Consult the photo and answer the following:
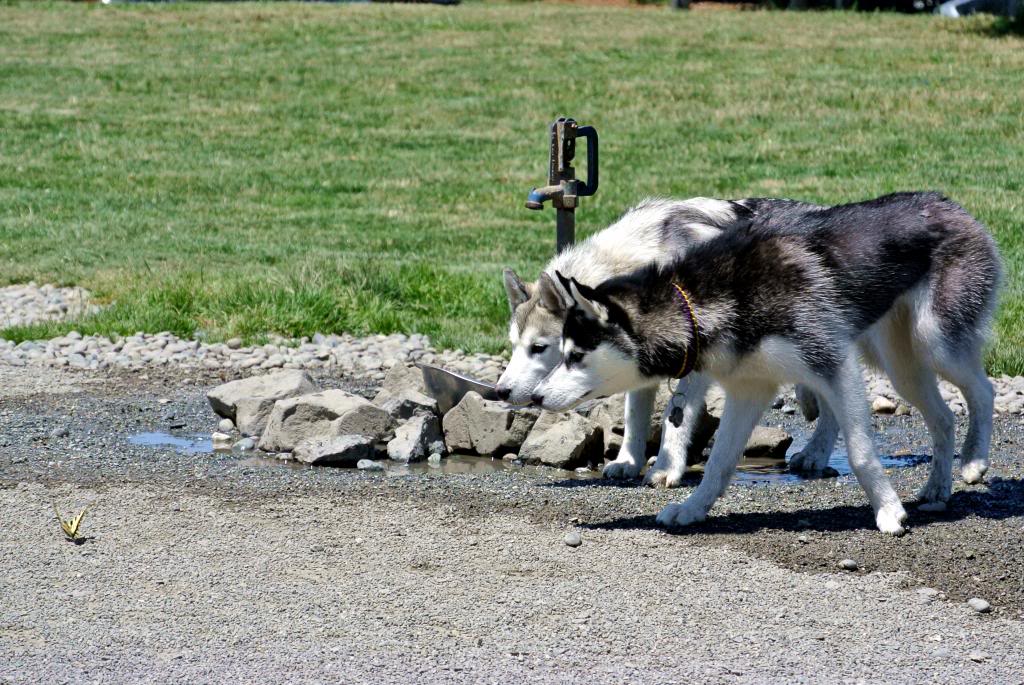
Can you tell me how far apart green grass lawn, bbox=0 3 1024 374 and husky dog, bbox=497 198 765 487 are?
2744 mm

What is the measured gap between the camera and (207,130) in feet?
68.0

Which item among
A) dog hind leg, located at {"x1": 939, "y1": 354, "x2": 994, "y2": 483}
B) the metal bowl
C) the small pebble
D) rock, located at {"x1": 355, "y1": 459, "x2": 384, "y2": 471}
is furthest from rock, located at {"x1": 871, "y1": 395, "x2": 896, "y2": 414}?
the small pebble

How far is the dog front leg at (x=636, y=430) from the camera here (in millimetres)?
7430

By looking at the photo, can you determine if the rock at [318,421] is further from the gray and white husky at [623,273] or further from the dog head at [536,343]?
the dog head at [536,343]

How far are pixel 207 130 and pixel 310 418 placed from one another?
13838mm

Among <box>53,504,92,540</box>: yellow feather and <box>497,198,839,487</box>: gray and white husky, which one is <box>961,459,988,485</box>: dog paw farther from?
<box>53,504,92,540</box>: yellow feather

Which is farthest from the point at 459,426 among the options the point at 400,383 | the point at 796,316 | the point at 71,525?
the point at 71,525

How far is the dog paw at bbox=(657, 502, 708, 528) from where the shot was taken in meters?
6.13

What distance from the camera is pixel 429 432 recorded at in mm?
7688

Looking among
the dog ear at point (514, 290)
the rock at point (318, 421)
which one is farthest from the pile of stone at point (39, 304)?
the dog ear at point (514, 290)

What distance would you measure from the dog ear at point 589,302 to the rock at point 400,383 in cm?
236

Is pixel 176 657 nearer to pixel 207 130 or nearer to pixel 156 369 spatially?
pixel 156 369

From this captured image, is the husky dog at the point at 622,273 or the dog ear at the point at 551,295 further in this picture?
the husky dog at the point at 622,273

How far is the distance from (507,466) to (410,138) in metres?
13.2
